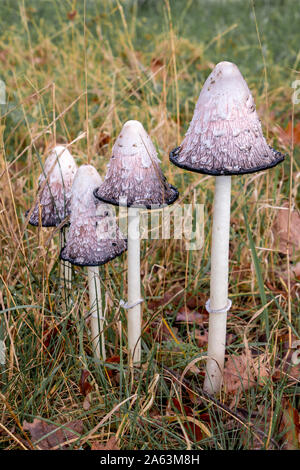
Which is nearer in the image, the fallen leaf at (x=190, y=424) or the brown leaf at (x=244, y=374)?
the fallen leaf at (x=190, y=424)

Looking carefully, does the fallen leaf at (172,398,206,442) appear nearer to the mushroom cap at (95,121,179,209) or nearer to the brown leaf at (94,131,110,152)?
the mushroom cap at (95,121,179,209)

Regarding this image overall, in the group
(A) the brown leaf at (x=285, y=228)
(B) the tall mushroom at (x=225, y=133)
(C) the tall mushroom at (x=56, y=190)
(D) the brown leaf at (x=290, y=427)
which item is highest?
(B) the tall mushroom at (x=225, y=133)

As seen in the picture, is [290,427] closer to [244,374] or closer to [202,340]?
[244,374]

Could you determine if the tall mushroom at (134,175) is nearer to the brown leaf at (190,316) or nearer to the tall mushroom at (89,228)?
the tall mushroom at (89,228)

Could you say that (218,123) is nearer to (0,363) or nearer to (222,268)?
(222,268)

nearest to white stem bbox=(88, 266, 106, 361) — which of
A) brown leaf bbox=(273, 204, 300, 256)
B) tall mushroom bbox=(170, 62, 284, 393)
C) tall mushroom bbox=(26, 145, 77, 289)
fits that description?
tall mushroom bbox=(26, 145, 77, 289)

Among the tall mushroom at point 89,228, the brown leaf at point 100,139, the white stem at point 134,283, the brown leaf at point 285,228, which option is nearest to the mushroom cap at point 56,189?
the tall mushroom at point 89,228

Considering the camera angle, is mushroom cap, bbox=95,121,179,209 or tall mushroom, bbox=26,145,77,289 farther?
tall mushroom, bbox=26,145,77,289

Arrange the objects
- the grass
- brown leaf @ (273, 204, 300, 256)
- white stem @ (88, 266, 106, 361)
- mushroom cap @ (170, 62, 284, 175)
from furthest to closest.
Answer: brown leaf @ (273, 204, 300, 256) → white stem @ (88, 266, 106, 361) → the grass → mushroom cap @ (170, 62, 284, 175)
